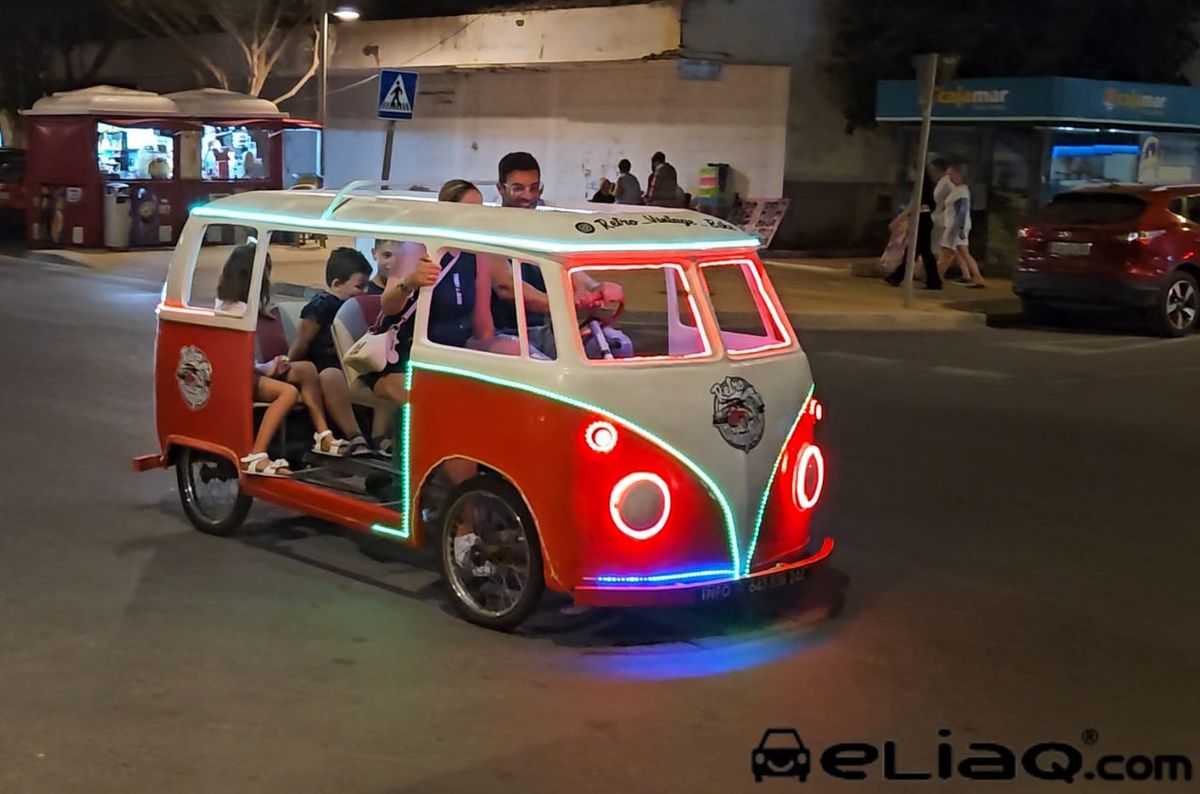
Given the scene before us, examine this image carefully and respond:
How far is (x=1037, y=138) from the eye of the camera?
23.0 meters

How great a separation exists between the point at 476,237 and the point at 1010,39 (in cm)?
2138

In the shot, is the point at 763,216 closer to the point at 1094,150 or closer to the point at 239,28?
the point at 1094,150

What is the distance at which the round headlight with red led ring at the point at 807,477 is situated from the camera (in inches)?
243

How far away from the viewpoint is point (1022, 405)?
464 inches

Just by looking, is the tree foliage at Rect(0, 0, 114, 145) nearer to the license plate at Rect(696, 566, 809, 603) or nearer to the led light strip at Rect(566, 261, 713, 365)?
the led light strip at Rect(566, 261, 713, 365)

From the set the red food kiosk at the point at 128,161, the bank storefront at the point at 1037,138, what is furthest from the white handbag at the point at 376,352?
the red food kiosk at the point at 128,161

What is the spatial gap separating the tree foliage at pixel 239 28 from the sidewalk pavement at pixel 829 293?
24.6ft

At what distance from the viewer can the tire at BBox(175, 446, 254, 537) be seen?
7.43 metres

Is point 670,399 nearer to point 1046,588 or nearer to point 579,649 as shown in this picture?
point 579,649

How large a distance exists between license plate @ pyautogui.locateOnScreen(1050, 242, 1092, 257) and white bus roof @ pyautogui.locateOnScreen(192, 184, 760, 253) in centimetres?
1130

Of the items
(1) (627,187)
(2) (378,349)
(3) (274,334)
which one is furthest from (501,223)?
(1) (627,187)

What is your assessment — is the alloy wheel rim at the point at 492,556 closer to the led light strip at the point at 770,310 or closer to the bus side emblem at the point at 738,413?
the bus side emblem at the point at 738,413

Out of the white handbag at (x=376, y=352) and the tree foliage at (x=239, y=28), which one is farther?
the tree foliage at (x=239, y=28)

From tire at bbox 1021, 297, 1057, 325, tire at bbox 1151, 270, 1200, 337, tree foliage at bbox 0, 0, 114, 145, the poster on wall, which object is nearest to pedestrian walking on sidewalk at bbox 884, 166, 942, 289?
tire at bbox 1021, 297, 1057, 325
